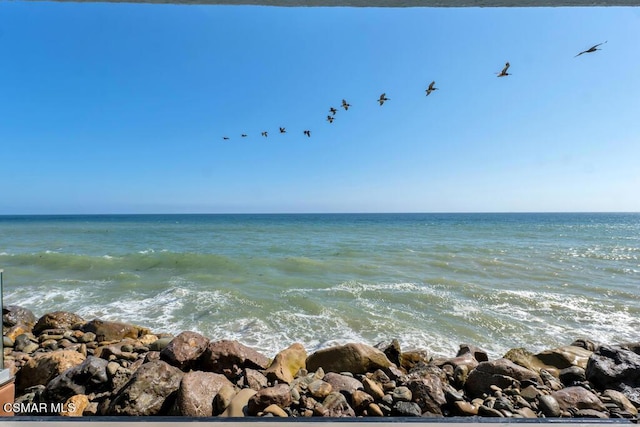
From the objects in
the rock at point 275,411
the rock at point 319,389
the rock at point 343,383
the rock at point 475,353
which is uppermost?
the rock at point 275,411

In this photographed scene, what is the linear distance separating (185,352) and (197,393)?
3.91ft

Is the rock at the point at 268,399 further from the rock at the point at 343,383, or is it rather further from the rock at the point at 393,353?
the rock at the point at 393,353

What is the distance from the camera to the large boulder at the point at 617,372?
3.59 metres

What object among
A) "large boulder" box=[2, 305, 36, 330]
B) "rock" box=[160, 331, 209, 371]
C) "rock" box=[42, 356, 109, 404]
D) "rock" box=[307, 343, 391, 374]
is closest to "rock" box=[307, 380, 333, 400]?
"rock" box=[307, 343, 391, 374]

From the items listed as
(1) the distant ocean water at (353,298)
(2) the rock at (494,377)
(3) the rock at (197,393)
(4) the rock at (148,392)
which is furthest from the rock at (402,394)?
(4) the rock at (148,392)

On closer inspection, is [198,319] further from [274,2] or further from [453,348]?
[274,2]

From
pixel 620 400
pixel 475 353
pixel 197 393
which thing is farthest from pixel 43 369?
pixel 620 400

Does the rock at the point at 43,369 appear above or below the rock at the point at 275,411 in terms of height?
below

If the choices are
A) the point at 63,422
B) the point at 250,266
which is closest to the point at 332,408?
the point at 63,422

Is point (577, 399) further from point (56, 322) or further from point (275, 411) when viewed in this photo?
point (56, 322)

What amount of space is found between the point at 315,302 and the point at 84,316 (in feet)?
17.4

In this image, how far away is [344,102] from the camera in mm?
2863

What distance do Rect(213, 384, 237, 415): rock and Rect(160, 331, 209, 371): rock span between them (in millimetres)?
1148

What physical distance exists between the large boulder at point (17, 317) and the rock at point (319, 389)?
6.45 metres
